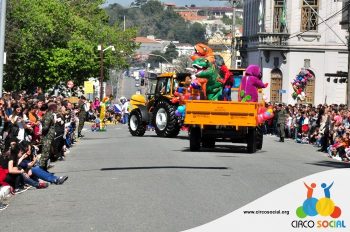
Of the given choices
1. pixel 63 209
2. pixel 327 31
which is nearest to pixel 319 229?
pixel 63 209

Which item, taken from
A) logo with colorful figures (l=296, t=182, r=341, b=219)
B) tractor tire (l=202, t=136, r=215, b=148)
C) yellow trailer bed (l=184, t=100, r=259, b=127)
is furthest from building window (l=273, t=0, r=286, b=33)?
logo with colorful figures (l=296, t=182, r=341, b=219)

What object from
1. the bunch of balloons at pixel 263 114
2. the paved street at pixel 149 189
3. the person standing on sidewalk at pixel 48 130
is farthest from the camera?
the bunch of balloons at pixel 263 114

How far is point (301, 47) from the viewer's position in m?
82.7

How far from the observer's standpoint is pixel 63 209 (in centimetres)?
1811

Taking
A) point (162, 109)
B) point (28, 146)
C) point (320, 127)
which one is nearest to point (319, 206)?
point (28, 146)

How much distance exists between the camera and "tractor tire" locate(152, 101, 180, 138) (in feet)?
138

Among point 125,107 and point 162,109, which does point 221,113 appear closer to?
point 162,109

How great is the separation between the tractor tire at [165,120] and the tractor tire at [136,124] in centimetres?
249

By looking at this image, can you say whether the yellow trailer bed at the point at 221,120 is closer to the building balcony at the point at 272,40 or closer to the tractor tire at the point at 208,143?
the tractor tire at the point at 208,143

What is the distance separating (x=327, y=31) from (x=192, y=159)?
177 feet

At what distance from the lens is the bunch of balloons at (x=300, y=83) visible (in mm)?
77750

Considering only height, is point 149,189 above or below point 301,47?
below

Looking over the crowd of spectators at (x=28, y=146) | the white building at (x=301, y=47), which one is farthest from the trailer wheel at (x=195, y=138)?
the white building at (x=301, y=47)

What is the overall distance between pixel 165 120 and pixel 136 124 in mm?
3971
